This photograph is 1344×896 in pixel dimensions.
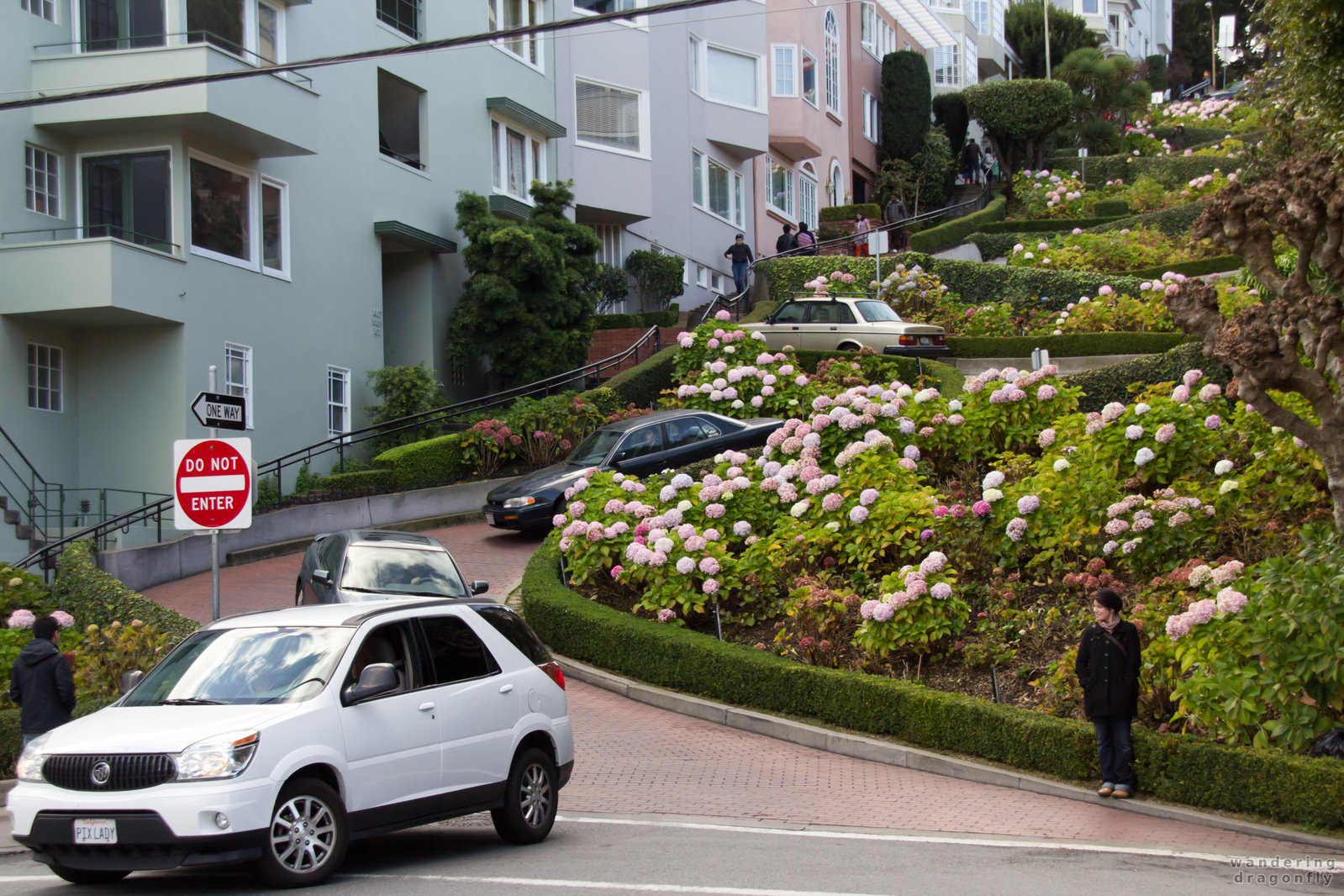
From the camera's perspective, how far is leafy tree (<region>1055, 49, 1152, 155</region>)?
55.7 metres

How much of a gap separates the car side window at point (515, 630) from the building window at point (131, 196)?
1395cm

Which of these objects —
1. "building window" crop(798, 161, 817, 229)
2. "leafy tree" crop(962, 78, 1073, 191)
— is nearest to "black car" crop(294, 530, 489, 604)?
"building window" crop(798, 161, 817, 229)

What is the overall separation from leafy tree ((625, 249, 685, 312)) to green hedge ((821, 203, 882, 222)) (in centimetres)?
1198

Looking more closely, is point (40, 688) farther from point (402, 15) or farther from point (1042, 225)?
point (1042, 225)

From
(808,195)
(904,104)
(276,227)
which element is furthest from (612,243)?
(904,104)

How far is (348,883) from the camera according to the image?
6.94m

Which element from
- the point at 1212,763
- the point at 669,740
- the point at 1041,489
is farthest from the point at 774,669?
the point at 1212,763

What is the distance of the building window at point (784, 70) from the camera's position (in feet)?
137

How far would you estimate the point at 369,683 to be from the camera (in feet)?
23.3

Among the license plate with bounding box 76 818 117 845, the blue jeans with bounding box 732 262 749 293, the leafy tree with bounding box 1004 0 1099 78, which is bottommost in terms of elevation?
the license plate with bounding box 76 818 117 845

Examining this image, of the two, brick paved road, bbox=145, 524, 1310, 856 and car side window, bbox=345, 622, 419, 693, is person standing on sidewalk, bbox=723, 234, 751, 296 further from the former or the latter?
car side window, bbox=345, 622, 419, 693

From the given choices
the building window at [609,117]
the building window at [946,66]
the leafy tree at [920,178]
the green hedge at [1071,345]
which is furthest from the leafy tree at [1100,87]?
the green hedge at [1071,345]

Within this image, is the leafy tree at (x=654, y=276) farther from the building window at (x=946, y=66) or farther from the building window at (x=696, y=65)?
the building window at (x=946, y=66)

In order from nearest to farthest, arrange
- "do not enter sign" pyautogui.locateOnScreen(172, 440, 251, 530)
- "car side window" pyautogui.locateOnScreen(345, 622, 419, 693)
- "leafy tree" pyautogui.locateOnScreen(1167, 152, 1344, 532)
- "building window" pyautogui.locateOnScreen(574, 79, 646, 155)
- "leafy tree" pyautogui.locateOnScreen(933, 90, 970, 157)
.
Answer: "car side window" pyautogui.locateOnScreen(345, 622, 419, 693)
"leafy tree" pyautogui.locateOnScreen(1167, 152, 1344, 532)
"do not enter sign" pyautogui.locateOnScreen(172, 440, 251, 530)
"building window" pyautogui.locateOnScreen(574, 79, 646, 155)
"leafy tree" pyautogui.locateOnScreen(933, 90, 970, 157)
